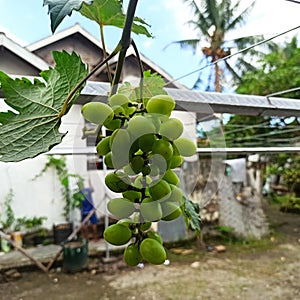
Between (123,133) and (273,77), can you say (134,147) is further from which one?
(273,77)

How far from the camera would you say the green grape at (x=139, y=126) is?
0.89 feet

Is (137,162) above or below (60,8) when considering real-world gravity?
below

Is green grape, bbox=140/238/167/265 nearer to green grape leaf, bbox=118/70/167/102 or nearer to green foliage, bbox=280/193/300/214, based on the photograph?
green grape leaf, bbox=118/70/167/102

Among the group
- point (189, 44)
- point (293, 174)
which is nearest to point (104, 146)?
point (293, 174)

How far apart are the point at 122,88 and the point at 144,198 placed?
12 cm

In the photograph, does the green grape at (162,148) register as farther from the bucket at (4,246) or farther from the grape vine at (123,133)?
the bucket at (4,246)

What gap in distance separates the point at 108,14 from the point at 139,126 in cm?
16

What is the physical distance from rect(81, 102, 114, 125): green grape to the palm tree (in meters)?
8.43

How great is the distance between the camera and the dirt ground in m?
3.09

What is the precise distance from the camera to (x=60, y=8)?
0.27 metres

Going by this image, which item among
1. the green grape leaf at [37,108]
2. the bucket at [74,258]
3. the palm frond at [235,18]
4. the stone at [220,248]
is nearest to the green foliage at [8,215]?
the bucket at [74,258]

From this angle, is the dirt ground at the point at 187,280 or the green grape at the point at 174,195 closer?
the green grape at the point at 174,195

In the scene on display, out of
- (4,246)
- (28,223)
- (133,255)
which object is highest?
(133,255)

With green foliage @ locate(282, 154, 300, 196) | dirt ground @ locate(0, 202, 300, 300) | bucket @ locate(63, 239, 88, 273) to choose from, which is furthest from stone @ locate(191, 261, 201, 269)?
green foliage @ locate(282, 154, 300, 196)
